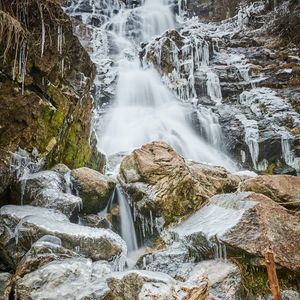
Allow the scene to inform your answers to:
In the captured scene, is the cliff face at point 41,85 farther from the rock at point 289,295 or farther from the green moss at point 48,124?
the rock at point 289,295

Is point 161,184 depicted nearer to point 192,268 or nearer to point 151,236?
point 151,236

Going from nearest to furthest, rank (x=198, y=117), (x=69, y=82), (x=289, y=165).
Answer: (x=69, y=82), (x=289, y=165), (x=198, y=117)

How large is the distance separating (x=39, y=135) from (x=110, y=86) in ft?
36.2

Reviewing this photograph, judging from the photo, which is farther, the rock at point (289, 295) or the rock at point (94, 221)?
the rock at point (94, 221)

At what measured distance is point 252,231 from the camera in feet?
17.5

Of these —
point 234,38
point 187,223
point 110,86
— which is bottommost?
point 187,223

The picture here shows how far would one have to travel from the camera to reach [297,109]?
14.6 meters

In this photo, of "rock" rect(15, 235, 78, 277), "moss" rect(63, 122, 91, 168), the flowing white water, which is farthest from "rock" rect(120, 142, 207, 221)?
the flowing white water

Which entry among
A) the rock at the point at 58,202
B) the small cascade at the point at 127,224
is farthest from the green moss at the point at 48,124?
the small cascade at the point at 127,224

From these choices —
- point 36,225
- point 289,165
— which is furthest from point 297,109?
point 36,225

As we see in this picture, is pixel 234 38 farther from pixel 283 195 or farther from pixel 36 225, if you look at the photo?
pixel 36 225

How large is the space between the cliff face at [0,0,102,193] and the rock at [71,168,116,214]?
84cm

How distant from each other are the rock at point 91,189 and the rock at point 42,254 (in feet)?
6.81

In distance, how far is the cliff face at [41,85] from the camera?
21.7ft
